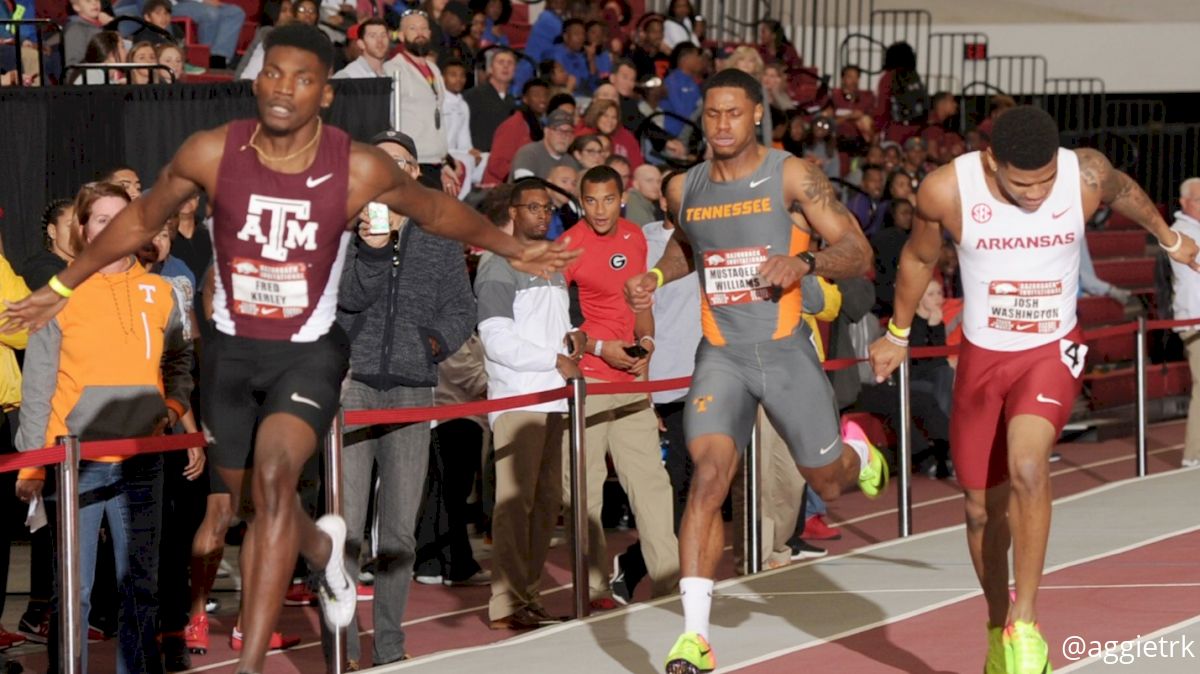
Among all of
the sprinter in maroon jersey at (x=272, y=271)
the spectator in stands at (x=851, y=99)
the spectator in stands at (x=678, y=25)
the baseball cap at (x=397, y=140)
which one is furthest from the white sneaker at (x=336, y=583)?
the spectator in stands at (x=851, y=99)

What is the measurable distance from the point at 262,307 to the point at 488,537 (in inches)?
255

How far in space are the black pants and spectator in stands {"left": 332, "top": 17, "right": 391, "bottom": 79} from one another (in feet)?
12.1

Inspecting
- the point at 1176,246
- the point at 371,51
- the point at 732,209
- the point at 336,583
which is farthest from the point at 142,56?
the point at 1176,246

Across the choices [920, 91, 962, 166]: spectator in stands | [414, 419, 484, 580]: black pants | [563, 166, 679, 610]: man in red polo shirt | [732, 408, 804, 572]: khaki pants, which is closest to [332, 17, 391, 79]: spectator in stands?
[414, 419, 484, 580]: black pants

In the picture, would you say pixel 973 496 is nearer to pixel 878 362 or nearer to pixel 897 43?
pixel 878 362

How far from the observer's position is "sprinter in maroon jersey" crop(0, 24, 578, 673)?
6.02m

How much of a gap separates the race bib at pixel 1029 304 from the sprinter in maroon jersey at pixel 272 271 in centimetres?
202

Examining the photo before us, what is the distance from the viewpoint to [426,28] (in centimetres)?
1480

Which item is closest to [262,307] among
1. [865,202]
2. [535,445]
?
[535,445]

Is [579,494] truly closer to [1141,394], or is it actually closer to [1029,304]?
[1029,304]

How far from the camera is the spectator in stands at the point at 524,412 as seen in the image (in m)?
9.34

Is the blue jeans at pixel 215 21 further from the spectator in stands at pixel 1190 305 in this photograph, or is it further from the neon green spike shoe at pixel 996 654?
the neon green spike shoe at pixel 996 654

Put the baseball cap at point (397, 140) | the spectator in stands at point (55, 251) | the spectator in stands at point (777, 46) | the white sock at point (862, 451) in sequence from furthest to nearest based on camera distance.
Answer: the spectator in stands at point (777, 46)
the spectator in stands at point (55, 251)
the baseball cap at point (397, 140)
the white sock at point (862, 451)

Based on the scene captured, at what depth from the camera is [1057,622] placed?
791cm
